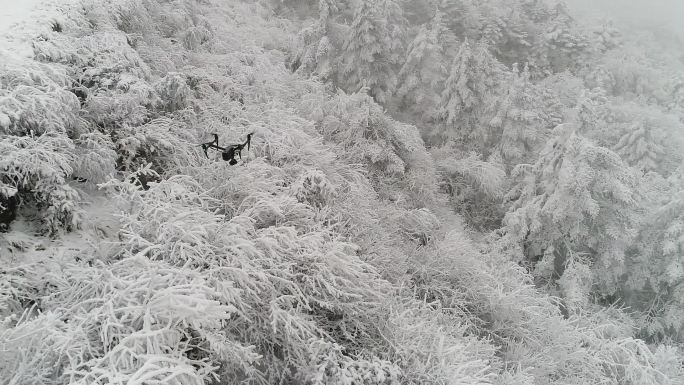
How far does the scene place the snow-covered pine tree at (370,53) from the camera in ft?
58.8

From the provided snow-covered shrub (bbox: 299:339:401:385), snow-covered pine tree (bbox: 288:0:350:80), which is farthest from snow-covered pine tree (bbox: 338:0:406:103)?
snow-covered shrub (bbox: 299:339:401:385)

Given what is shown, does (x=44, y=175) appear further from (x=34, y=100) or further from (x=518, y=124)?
(x=518, y=124)

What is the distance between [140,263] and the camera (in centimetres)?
444

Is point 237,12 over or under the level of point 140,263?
over

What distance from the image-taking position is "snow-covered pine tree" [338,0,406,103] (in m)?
17.9

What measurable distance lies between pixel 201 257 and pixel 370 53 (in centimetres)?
1494

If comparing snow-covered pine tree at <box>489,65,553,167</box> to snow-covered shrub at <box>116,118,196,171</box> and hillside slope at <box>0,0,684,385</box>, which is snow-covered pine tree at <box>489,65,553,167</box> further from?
snow-covered shrub at <box>116,118,196,171</box>

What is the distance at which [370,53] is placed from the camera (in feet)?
58.9

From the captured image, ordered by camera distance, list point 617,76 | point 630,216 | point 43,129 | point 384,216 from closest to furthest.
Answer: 1. point 43,129
2. point 384,216
3. point 630,216
4. point 617,76

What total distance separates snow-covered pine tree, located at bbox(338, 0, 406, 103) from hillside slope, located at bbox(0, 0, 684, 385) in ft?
28.8

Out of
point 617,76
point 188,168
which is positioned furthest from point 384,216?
point 617,76

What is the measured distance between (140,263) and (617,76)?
3277 cm

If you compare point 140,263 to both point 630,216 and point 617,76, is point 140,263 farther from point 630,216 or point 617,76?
point 617,76

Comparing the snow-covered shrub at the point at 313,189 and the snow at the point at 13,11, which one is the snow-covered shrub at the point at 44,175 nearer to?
the snow at the point at 13,11
